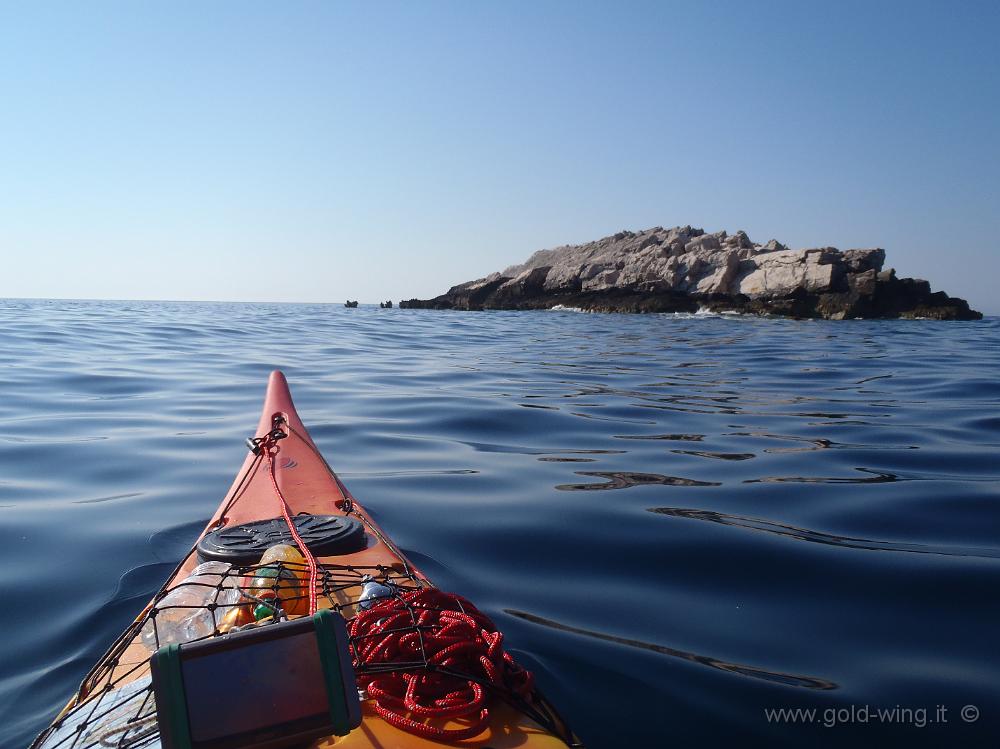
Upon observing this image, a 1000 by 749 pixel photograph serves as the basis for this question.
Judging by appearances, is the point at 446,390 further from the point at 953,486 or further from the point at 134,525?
the point at 953,486

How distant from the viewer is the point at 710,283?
1462 inches

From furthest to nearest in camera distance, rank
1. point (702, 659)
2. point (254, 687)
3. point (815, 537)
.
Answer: point (815, 537) → point (702, 659) → point (254, 687)

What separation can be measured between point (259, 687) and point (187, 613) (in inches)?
35.9

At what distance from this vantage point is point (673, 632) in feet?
8.62

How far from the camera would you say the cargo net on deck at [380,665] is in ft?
5.11

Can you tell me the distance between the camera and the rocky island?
107 feet

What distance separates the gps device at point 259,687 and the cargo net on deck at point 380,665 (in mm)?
273

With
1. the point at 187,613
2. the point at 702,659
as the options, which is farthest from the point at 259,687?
the point at 702,659

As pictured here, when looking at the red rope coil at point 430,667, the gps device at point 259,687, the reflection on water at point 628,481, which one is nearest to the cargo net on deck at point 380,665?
the red rope coil at point 430,667

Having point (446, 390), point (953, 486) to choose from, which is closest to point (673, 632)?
point (953, 486)

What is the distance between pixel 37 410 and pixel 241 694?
7082 mm

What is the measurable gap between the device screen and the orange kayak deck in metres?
0.22

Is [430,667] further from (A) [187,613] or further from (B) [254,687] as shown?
(A) [187,613]

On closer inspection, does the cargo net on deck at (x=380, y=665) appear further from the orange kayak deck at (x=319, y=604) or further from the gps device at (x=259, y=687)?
the gps device at (x=259, y=687)
